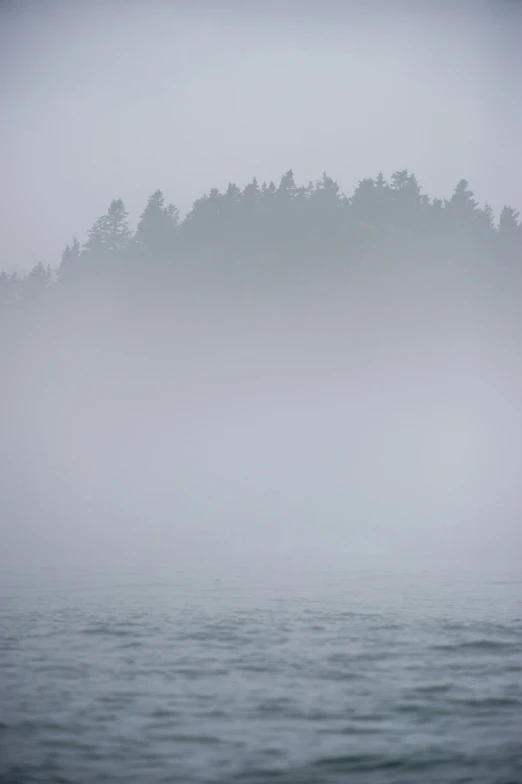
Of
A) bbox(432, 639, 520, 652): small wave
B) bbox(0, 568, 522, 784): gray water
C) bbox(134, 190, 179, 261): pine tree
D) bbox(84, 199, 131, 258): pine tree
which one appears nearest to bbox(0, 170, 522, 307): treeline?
bbox(134, 190, 179, 261): pine tree

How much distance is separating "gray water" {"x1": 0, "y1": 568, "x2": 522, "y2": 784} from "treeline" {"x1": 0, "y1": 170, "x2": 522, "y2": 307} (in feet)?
269

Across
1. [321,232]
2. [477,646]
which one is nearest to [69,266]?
[321,232]

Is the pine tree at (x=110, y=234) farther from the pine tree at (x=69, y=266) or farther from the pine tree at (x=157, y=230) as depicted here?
the pine tree at (x=157, y=230)

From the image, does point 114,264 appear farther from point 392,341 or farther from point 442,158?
point 442,158

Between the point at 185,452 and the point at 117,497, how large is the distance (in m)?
19.7

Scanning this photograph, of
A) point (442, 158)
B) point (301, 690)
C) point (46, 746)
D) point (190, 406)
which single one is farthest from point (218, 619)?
point (442, 158)

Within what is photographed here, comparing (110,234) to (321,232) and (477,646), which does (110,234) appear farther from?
(477,646)

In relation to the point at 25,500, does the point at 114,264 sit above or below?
above

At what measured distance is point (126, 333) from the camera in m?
109

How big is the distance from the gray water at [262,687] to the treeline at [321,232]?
8194 cm

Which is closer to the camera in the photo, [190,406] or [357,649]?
[357,649]


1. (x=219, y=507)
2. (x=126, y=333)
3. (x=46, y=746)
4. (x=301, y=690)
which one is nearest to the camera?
(x=46, y=746)

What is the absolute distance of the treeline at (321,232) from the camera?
100 metres

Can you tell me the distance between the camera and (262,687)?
543 inches
